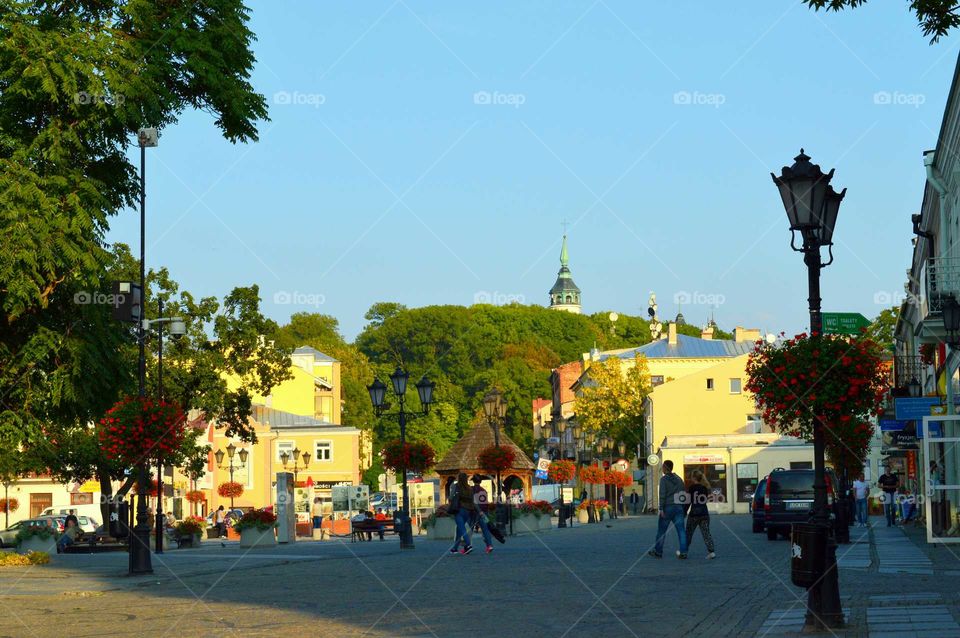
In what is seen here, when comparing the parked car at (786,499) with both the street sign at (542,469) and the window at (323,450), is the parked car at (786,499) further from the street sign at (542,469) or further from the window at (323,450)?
the window at (323,450)

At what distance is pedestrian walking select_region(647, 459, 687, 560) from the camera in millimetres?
22969

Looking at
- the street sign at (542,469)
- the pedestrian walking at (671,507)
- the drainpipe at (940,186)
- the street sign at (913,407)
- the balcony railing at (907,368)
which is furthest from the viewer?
Answer: the street sign at (542,469)

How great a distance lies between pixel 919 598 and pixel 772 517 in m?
17.2

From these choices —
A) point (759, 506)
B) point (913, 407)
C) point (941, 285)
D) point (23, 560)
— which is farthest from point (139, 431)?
point (759, 506)

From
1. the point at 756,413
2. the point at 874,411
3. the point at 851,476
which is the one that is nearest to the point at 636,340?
the point at 756,413

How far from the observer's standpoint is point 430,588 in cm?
1773

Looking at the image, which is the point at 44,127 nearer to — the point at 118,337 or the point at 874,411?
the point at 118,337

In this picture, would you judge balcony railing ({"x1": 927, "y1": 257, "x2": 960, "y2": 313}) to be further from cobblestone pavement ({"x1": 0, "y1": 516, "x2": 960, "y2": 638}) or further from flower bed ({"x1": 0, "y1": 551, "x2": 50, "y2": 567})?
flower bed ({"x1": 0, "y1": 551, "x2": 50, "y2": 567})

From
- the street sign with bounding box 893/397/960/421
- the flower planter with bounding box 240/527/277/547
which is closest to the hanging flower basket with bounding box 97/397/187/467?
the flower planter with bounding box 240/527/277/547

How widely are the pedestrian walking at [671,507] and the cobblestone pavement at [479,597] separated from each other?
406 mm

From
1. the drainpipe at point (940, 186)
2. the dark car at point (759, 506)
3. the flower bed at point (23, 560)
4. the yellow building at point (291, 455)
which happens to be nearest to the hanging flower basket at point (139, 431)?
the flower bed at point (23, 560)

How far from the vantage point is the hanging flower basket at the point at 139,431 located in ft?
74.6

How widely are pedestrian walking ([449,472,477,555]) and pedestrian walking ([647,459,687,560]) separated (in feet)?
17.4

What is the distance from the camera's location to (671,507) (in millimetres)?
23094
